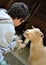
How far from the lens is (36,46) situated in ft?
4.86

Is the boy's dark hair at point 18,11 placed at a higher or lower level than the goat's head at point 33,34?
higher

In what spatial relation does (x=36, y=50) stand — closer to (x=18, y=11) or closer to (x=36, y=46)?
(x=36, y=46)

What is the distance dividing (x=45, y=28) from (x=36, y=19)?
0.15 meters

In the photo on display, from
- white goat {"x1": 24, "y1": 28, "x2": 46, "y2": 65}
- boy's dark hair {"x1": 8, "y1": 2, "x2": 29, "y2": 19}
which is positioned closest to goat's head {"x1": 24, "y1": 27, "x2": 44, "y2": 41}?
white goat {"x1": 24, "y1": 28, "x2": 46, "y2": 65}

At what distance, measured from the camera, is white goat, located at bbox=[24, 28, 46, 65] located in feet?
4.72

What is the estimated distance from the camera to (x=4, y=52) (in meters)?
1.55

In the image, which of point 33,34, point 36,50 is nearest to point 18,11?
point 33,34

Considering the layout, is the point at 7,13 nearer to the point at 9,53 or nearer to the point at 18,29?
the point at 9,53

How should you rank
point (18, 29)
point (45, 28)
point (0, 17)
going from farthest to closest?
point (18, 29), point (45, 28), point (0, 17)

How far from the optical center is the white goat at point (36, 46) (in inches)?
56.6

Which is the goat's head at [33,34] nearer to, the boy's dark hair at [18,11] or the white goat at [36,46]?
the white goat at [36,46]

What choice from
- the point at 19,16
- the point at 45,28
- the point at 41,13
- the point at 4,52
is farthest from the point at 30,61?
the point at 41,13

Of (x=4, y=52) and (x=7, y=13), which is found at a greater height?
(x=7, y=13)

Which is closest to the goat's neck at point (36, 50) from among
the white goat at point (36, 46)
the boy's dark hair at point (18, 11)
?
the white goat at point (36, 46)
